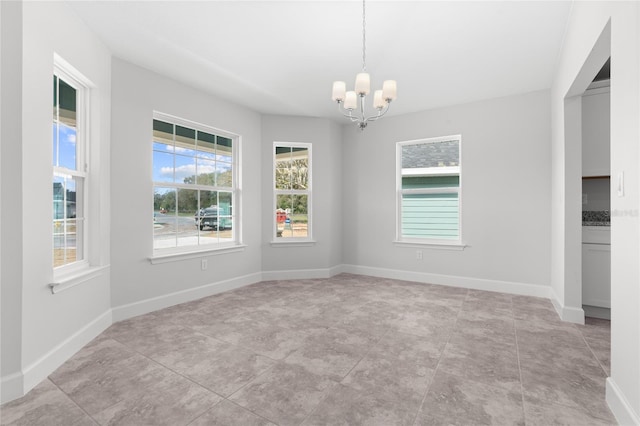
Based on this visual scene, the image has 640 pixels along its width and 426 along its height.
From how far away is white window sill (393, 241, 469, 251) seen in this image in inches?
180

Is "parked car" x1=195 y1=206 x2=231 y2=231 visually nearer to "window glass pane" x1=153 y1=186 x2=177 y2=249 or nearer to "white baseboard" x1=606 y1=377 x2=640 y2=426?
"window glass pane" x1=153 y1=186 x2=177 y2=249

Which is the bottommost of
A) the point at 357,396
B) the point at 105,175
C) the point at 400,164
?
the point at 357,396

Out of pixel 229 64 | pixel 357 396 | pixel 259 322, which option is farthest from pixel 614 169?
pixel 229 64

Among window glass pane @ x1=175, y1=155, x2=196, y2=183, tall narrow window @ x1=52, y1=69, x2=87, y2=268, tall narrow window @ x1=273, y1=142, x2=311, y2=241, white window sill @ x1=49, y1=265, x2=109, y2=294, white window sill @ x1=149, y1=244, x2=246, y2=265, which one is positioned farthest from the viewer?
tall narrow window @ x1=273, y1=142, x2=311, y2=241

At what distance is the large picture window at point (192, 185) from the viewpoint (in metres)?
3.71

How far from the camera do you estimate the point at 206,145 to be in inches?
167

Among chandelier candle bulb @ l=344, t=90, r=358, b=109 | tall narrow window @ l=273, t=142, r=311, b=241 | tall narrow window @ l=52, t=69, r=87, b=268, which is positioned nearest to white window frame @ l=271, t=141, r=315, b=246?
tall narrow window @ l=273, t=142, r=311, b=241

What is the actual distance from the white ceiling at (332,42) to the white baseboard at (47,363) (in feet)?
8.92

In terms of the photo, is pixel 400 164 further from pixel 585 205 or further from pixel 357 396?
pixel 357 396

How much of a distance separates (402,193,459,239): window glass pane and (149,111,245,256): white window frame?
2755 mm

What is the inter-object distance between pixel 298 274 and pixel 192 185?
7.31 feet

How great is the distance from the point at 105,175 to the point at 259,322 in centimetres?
216

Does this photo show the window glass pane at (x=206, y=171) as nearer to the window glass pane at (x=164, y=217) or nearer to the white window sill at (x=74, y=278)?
the window glass pane at (x=164, y=217)

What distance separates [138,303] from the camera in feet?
11.0
